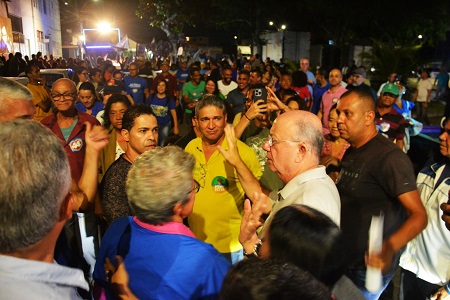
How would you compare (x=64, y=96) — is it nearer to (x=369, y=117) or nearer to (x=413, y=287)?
(x=369, y=117)

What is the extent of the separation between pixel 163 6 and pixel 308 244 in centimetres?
3889

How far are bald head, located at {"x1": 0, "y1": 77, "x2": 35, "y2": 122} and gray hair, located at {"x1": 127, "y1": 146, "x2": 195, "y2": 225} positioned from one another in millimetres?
1583

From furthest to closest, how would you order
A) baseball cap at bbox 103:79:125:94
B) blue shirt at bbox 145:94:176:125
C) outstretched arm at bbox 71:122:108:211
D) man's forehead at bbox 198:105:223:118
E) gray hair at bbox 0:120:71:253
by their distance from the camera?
baseball cap at bbox 103:79:125:94 < blue shirt at bbox 145:94:176:125 < man's forehead at bbox 198:105:223:118 < outstretched arm at bbox 71:122:108:211 < gray hair at bbox 0:120:71:253

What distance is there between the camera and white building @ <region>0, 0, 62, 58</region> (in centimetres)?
2239

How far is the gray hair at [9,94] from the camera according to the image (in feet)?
10.7

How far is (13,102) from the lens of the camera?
10.8 ft

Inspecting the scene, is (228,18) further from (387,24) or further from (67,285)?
(67,285)

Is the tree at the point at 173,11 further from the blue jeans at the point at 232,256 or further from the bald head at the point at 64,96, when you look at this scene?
the blue jeans at the point at 232,256

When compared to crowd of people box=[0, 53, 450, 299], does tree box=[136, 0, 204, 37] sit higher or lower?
higher

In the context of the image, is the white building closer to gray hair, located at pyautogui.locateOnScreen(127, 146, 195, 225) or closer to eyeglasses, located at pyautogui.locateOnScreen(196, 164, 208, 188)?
eyeglasses, located at pyautogui.locateOnScreen(196, 164, 208, 188)

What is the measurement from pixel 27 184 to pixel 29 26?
1315 inches

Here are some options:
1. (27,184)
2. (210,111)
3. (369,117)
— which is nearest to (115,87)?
(210,111)

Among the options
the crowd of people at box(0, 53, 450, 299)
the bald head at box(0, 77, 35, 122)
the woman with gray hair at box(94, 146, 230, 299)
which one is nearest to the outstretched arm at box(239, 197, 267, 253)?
the crowd of people at box(0, 53, 450, 299)

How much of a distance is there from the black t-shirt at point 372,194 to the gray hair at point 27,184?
2289mm
